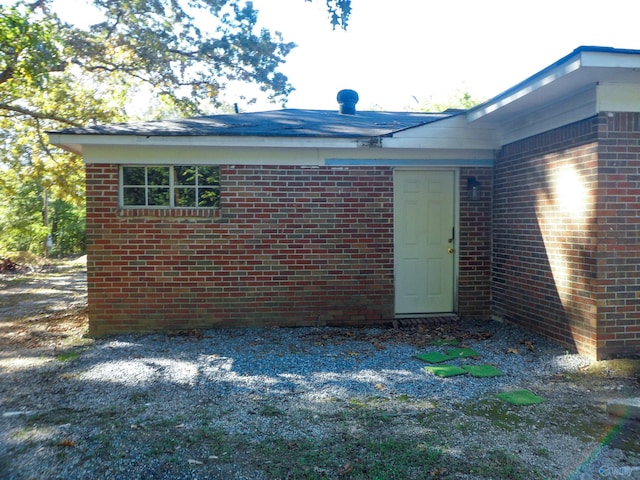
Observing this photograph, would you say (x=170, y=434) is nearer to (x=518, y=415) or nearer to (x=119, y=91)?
(x=518, y=415)

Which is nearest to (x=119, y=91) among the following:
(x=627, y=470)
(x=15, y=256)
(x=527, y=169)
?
(x=15, y=256)

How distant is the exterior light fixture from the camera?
778cm

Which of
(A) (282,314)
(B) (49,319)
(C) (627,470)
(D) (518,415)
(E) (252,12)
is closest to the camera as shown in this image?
(C) (627,470)

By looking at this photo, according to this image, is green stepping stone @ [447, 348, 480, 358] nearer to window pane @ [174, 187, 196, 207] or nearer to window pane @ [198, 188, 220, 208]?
window pane @ [198, 188, 220, 208]

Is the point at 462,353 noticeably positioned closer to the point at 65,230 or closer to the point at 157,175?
the point at 157,175

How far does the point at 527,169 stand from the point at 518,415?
12.5 feet

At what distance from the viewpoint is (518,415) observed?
166 inches

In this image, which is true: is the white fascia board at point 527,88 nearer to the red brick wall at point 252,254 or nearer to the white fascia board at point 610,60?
the white fascia board at point 610,60

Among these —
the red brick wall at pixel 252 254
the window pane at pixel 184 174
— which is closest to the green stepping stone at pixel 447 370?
the red brick wall at pixel 252 254

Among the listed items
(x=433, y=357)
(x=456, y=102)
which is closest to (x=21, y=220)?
(x=433, y=357)

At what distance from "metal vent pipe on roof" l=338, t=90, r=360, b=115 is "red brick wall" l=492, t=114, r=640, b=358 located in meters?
3.88

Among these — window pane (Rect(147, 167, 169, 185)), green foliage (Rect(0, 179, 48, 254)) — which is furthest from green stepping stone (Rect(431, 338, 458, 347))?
green foliage (Rect(0, 179, 48, 254))

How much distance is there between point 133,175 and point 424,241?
4484 mm

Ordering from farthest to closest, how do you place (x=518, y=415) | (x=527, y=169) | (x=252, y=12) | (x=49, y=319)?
(x=252, y=12), (x=49, y=319), (x=527, y=169), (x=518, y=415)
